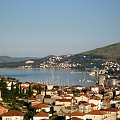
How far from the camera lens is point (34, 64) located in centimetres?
11475

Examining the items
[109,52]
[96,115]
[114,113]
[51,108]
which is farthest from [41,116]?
[109,52]

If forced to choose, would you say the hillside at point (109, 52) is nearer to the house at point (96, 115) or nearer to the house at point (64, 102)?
the house at point (64, 102)

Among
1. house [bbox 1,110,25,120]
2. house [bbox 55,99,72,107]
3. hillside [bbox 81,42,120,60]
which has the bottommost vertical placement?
house [bbox 1,110,25,120]

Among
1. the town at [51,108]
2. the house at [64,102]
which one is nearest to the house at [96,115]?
the town at [51,108]

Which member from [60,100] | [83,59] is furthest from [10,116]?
[83,59]

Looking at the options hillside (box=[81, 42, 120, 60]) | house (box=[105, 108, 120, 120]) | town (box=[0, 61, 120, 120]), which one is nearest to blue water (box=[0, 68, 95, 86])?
town (box=[0, 61, 120, 120])

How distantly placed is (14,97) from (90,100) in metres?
4.48

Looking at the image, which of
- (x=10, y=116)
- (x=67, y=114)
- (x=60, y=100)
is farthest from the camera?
(x=60, y=100)

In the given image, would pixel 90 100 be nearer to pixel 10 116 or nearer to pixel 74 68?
pixel 10 116

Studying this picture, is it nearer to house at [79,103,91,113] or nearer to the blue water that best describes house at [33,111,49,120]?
house at [79,103,91,113]

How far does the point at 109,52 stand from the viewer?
366 ft

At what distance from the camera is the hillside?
106 metres

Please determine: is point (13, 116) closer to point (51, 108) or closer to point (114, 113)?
point (51, 108)

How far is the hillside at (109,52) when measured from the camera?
105812 millimetres
